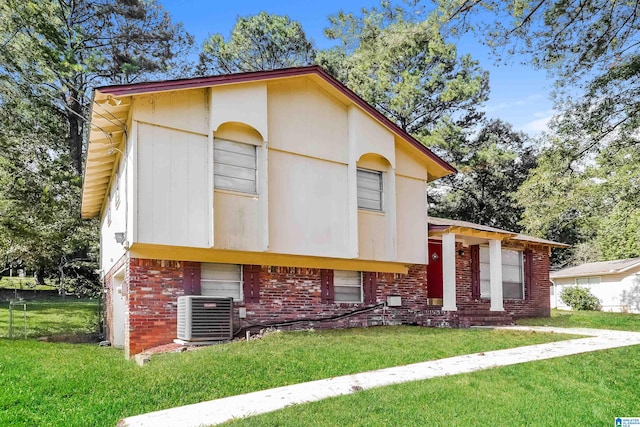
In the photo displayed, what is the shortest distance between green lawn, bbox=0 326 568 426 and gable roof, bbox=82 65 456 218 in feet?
15.3

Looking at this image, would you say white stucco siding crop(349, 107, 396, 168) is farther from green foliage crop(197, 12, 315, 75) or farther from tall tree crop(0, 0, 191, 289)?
green foliage crop(197, 12, 315, 75)

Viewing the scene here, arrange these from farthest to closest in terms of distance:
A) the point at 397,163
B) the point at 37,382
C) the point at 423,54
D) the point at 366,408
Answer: the point at 423,54 → the point at 397,163 → the point at 37,382 → the point at 366,408

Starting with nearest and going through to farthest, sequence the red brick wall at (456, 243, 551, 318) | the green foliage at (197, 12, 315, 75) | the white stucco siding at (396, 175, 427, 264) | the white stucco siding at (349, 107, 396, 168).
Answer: the white stucco siding at (349, 107, 396, 168), the white stucco siding at (396, 175, 427, 264), the red brick wall at (456, 243, 551, 318), the green foliage at (197, 12, 315, 75)

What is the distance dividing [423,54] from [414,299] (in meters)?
17.9

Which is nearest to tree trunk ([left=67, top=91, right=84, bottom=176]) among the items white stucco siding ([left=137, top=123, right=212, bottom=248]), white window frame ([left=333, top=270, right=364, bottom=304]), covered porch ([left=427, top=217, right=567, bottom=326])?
white stucco siding ([left=137, top=123, right=212, bottom=248])

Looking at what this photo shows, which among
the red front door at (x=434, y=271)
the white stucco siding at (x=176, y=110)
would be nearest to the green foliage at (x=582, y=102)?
the red front door at (x=434, y=271)

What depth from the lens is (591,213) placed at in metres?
15.8

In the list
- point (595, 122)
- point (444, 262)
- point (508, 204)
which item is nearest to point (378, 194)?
point (444, 262)

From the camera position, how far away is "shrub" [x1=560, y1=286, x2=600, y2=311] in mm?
27578

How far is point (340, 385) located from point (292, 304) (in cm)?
556

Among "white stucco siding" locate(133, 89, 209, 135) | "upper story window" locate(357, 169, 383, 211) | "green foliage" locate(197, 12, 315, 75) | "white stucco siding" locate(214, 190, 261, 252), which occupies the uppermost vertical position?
"green foliage" locate(197, 12, 315, 75)

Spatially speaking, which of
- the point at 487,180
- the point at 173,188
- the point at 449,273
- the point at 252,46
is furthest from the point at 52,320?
the point at 487,180

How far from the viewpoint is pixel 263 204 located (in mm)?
11438

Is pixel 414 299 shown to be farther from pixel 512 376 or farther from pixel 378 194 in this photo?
pixel 512 376
